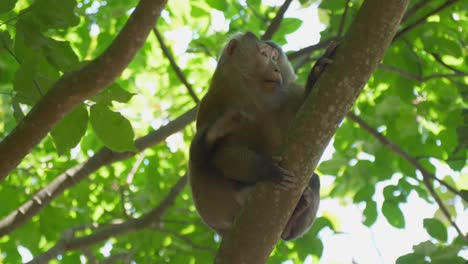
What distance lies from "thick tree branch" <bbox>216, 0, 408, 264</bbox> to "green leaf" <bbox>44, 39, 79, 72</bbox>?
1059 millimetres

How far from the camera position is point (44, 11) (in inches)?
107

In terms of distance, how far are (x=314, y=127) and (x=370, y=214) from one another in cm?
276

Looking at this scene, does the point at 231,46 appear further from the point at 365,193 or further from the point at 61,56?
the point at 61,56

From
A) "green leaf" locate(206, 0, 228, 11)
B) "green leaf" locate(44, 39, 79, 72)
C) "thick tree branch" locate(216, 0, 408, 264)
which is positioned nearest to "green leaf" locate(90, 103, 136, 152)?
"green leaf" locate(44, 39, 79, 72)

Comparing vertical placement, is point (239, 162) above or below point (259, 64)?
below

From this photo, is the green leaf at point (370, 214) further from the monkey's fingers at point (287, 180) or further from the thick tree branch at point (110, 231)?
the monkey's fingers at point (287, 180)

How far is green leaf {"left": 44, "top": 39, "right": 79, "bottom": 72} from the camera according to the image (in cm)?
281

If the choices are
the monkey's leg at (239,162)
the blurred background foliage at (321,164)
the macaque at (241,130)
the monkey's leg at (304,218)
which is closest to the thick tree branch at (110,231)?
the blurred background foliage at (321,164)

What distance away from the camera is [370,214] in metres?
→ 5.41

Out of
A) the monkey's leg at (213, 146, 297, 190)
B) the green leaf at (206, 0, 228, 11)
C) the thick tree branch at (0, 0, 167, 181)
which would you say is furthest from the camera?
the green leaf at (206, 0, 228, 11)

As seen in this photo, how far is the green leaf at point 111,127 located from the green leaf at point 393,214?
115 inches

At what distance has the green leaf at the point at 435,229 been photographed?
4391 mm

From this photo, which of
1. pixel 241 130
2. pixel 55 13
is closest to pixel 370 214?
pixel 241 130

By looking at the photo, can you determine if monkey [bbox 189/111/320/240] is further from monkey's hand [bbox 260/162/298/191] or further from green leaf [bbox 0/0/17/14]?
green leaf [bbox 0/0/17/14]
